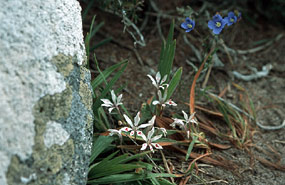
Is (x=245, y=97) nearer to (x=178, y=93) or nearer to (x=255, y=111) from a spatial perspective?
(x=255, y=111)

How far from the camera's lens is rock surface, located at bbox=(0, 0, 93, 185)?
1.09m

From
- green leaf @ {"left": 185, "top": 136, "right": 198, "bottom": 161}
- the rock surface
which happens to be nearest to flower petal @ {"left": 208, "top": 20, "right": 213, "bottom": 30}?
green leaf @ {"left": 185, "top": 136, "right": 198, "bottom": 161}

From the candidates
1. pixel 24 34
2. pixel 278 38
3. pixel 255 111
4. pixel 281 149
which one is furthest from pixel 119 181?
pixel 278 38

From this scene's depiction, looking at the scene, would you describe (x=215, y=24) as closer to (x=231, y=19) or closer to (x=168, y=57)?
(x=231, y=19)

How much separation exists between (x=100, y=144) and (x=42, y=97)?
0.49 m

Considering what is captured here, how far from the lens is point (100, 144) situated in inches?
61.7


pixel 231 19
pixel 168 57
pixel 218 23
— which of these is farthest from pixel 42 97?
pixel 231 19

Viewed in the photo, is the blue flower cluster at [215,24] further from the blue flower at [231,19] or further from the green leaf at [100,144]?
the green leaf at [100,144]

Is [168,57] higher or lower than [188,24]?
lower

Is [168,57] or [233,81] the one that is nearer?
[168,57]

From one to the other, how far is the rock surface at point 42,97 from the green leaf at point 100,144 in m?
0.17

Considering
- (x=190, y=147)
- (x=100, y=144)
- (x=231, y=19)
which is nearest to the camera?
(x=100, y=144)

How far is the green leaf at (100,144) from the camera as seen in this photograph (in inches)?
60.6

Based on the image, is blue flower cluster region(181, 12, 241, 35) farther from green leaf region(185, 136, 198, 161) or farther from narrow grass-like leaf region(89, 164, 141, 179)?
narrow grass-like leaf region(89, 164, 141, 179)
